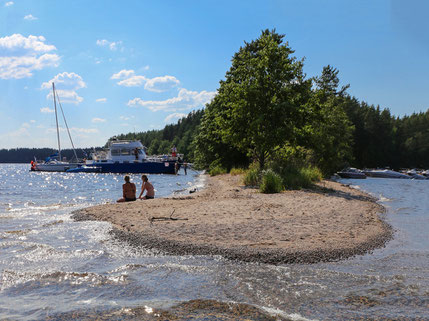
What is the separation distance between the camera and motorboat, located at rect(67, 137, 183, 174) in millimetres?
56750

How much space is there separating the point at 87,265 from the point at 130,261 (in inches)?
34.7

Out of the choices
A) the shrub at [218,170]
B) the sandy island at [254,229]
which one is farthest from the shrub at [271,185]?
the shrub at [218,170]

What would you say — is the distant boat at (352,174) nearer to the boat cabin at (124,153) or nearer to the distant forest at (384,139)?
the distant forest at (384,139)

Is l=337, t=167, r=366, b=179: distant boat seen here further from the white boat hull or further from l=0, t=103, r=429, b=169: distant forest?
the white boat hull

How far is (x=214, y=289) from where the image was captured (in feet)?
18.9

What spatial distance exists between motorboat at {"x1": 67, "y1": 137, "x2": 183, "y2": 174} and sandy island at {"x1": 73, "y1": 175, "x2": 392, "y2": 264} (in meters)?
42.0

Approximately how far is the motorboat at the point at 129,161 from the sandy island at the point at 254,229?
42.0m

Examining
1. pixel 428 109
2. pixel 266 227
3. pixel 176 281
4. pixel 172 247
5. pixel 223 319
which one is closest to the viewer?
pixel 223 319

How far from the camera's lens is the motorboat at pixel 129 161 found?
56750 millimetres

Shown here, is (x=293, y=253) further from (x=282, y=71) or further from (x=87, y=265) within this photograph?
(x=282, y=71)

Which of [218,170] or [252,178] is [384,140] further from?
[252,178]

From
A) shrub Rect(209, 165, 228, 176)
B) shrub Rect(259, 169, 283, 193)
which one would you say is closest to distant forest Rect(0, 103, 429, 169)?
shrub Rect(209, 165, 228, 176)

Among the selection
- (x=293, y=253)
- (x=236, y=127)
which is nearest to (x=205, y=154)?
(x=236, y=127)

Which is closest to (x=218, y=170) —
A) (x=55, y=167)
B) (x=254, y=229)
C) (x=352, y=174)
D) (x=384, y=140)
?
(x=352, y=174)
